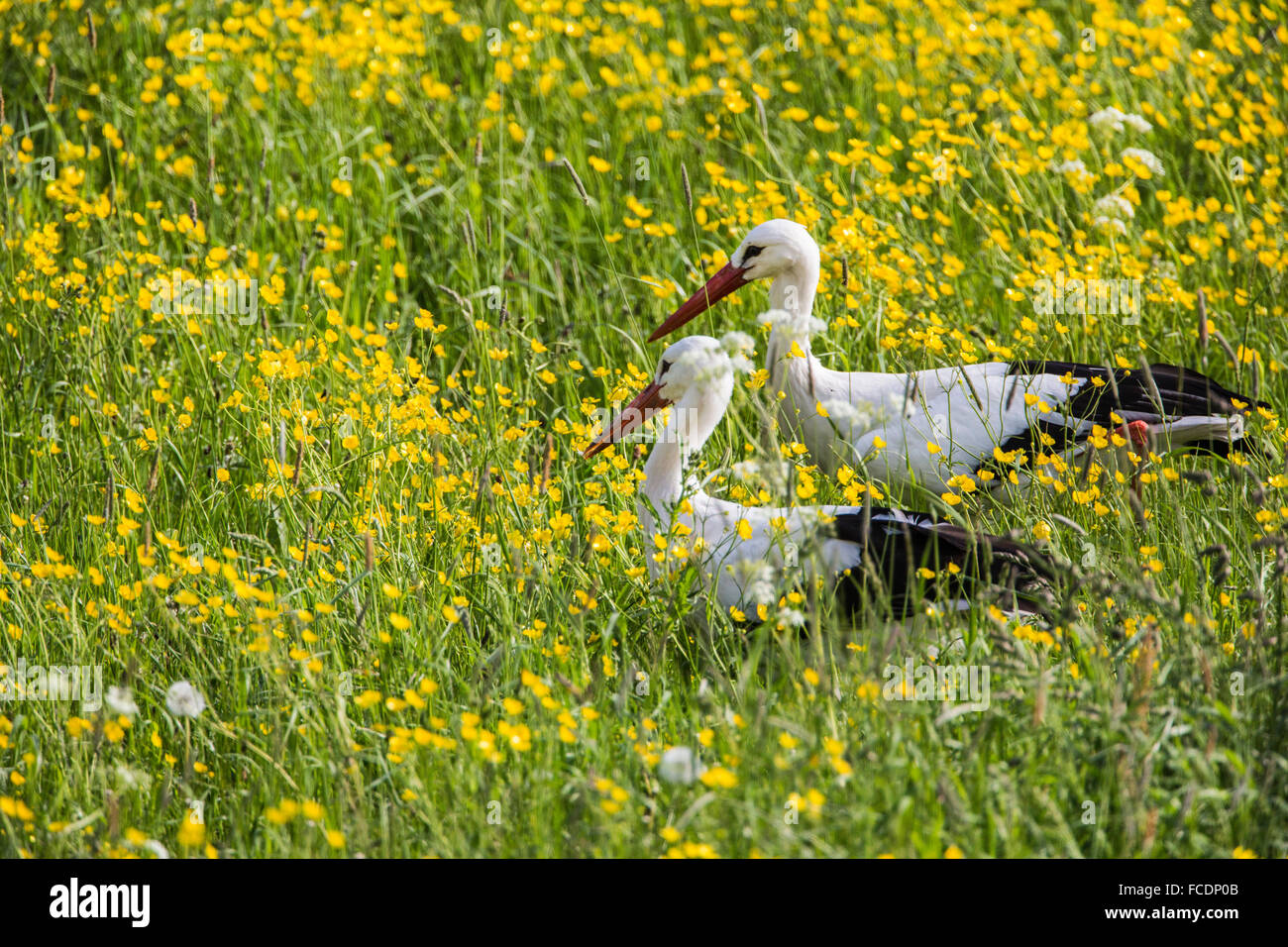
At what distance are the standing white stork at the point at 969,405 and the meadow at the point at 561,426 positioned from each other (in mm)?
128

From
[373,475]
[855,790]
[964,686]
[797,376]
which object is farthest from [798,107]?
[855,790]


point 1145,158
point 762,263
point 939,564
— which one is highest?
point 1145,158

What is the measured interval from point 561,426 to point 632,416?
0.32 metres

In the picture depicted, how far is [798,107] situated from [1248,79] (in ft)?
6.50

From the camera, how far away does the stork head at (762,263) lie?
13.1ft

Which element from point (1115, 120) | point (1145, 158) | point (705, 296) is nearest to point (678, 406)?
point (705, 296)

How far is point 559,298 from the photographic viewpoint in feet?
15.3

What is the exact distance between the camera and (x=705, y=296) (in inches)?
156

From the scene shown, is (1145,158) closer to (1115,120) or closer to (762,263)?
(1115,120)

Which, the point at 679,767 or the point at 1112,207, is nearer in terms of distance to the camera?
the point at 679,767

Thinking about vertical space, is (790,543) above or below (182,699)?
above

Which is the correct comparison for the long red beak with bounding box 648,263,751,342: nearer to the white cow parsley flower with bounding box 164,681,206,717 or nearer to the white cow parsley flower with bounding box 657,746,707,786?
the white cow parsley flower with bounding box 164,681,206,717

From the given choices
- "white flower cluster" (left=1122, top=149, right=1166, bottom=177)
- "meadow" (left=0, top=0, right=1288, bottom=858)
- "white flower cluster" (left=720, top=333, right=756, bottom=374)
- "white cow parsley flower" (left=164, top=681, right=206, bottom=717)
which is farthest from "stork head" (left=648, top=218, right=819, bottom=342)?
"white cow parsley flower" (left=164, top=681, right=206, bottom=717)

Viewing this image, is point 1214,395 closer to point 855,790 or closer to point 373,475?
point 855,790
